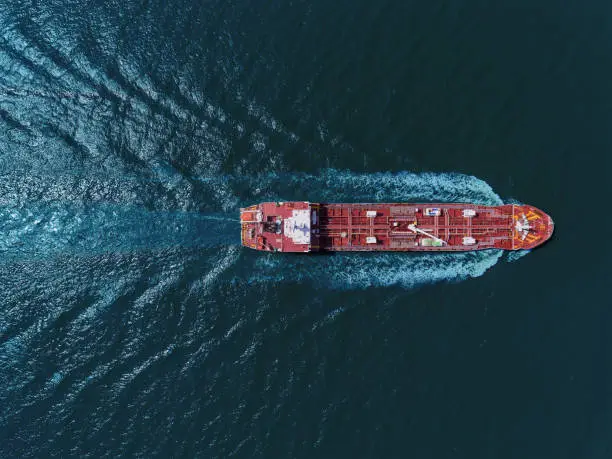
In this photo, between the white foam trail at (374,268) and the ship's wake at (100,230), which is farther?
the ship's wake at (100,230)

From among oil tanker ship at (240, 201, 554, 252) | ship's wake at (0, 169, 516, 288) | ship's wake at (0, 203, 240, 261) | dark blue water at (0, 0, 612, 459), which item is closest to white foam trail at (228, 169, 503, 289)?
ship's wake at (0, 169, 516, 288)

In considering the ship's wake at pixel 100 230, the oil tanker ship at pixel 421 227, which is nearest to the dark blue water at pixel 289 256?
the ship's wake at pixel 100 230

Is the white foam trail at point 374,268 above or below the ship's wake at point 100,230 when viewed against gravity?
below

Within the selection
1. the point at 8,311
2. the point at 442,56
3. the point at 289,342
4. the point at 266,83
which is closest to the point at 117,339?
the point at 8,311

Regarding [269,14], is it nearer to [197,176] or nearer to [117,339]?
[197,176]

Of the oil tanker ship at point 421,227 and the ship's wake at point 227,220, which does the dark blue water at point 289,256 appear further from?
the oil tanker ship at point 421,227

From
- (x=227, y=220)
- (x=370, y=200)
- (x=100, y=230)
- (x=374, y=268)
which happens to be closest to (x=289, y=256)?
(x=227, y=220)

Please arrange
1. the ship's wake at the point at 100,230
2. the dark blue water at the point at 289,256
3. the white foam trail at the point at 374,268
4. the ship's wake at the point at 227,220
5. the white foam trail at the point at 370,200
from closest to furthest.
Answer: the dark blue water at the point at 289,256 → the white foam trail at the point at 374,268 → the white foam trail at the point at 370,200 → the ship's wake at the point at 227,220 → the ship's wake at the point at 100,230

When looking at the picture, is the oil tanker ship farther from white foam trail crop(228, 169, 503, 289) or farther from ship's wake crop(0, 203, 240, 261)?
ship's wake crop(0, 203, 240, 261)
